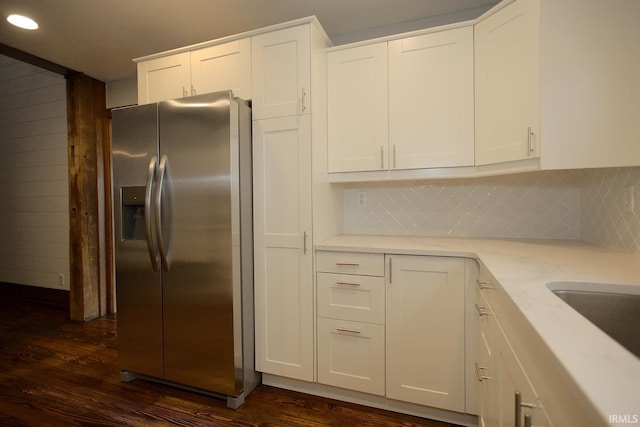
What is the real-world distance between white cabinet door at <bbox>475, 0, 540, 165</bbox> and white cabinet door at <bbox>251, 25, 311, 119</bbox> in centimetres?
103

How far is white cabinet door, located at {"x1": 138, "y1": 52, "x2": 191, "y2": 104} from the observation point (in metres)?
2.21

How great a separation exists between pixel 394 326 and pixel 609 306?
3.26 feet

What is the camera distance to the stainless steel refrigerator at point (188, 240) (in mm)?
1841

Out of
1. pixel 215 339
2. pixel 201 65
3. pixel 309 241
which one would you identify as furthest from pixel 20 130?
pixel 309 241

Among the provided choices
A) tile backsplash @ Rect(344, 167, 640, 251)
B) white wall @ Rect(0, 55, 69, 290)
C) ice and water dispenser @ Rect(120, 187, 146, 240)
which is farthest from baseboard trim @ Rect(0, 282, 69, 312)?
tile backsplash @ Rect(344, 167, 640, 251)

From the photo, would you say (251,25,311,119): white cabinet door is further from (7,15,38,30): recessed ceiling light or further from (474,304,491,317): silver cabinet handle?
(7,15,38,30): recessed ceiling light

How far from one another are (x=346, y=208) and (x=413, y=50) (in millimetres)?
1186

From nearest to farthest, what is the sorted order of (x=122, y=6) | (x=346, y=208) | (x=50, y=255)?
(x=122, y=6) < (x=346, y=208) < (x=50, y=255)

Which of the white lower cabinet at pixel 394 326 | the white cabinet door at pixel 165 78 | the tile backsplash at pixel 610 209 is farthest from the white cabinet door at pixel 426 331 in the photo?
the white cabinet door at pixel 165 78

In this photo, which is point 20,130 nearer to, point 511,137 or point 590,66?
point 511,137

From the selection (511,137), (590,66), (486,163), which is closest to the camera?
(590,66)

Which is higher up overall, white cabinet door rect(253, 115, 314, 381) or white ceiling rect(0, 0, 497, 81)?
white ceiling rect(0, 0, 497, 81)

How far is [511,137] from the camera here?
5.51 ft

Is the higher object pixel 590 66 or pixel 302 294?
pixel 590 66
